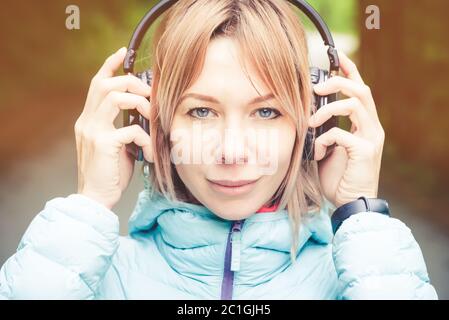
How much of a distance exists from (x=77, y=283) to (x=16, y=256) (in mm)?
112

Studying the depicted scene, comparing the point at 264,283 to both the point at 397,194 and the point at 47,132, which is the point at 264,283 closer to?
the point at 397,194

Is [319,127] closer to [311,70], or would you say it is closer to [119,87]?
[311,70]

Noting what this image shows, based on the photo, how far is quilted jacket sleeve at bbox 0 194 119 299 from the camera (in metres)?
1.05

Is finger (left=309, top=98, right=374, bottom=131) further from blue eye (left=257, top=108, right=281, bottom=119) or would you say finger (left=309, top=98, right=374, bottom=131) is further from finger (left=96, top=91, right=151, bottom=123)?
finger (left=96, top=91, right=151, bottom=123)

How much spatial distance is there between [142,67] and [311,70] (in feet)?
1.10

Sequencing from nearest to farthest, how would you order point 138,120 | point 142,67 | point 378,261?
point 378,261, point 138,120, point 142,67

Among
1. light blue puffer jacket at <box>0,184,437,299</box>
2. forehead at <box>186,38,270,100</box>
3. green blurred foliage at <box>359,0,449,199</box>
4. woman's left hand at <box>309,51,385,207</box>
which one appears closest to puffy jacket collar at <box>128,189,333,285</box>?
light blue puffer jacket at <box>0,184,437,299</box>

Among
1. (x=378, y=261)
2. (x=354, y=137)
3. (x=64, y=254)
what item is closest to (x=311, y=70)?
(x=354, y=137)

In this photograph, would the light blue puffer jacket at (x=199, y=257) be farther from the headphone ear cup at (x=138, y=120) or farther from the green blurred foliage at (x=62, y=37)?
the green blurred foliage at (x=62, y=37)

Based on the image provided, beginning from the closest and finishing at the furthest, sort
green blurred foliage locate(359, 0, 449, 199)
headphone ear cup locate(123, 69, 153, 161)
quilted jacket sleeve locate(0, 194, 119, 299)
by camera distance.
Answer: quilted jacket sleeve locate(0, 194, 119, 299), headphone ear cup locate(123, 69, 153, 161), green blurred foliage locate(359, 0, 449, 199)

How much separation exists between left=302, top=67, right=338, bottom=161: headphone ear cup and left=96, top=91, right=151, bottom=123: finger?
0.28 metres

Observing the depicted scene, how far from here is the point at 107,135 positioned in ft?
3.69

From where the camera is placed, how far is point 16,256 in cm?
108
